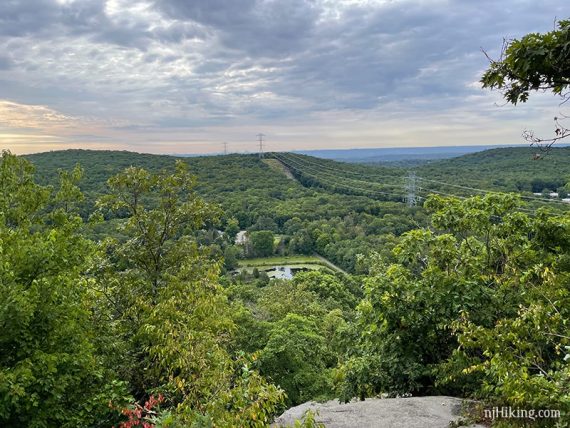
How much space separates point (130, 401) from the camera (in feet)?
31.8

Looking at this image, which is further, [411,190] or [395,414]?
[411,190]

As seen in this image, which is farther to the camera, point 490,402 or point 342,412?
point 342,412

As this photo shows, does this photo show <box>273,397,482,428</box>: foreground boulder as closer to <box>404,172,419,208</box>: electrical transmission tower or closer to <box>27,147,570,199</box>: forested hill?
<box>27,147,570,199</box>: forested hill

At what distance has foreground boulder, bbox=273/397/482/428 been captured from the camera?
830 cm

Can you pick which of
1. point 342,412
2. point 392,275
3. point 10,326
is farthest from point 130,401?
point 392,275

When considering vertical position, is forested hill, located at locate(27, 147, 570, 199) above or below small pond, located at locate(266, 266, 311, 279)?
above

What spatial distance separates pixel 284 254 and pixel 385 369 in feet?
326

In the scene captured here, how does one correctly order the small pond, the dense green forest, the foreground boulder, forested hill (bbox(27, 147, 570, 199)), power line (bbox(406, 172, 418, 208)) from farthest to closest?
forested hill (bbox(27, 147, 570, 199)) → power line (bbox(406, 172, 418, 208)) → the small pond → the foreground boulder → the dense green forest

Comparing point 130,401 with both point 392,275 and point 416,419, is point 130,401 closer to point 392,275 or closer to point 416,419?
point 416,419

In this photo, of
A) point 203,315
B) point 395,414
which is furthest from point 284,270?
point 395,414

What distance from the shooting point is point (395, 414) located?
8.72 meters

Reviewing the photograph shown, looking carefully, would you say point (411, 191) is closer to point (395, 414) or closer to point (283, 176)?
point (283, 176)

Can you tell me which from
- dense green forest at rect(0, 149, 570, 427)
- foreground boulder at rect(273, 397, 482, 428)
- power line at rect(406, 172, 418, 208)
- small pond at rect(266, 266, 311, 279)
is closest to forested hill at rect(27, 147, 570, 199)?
power line at rect(406, 172, 418, 208)

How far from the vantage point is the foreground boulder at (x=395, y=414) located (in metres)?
8.30
